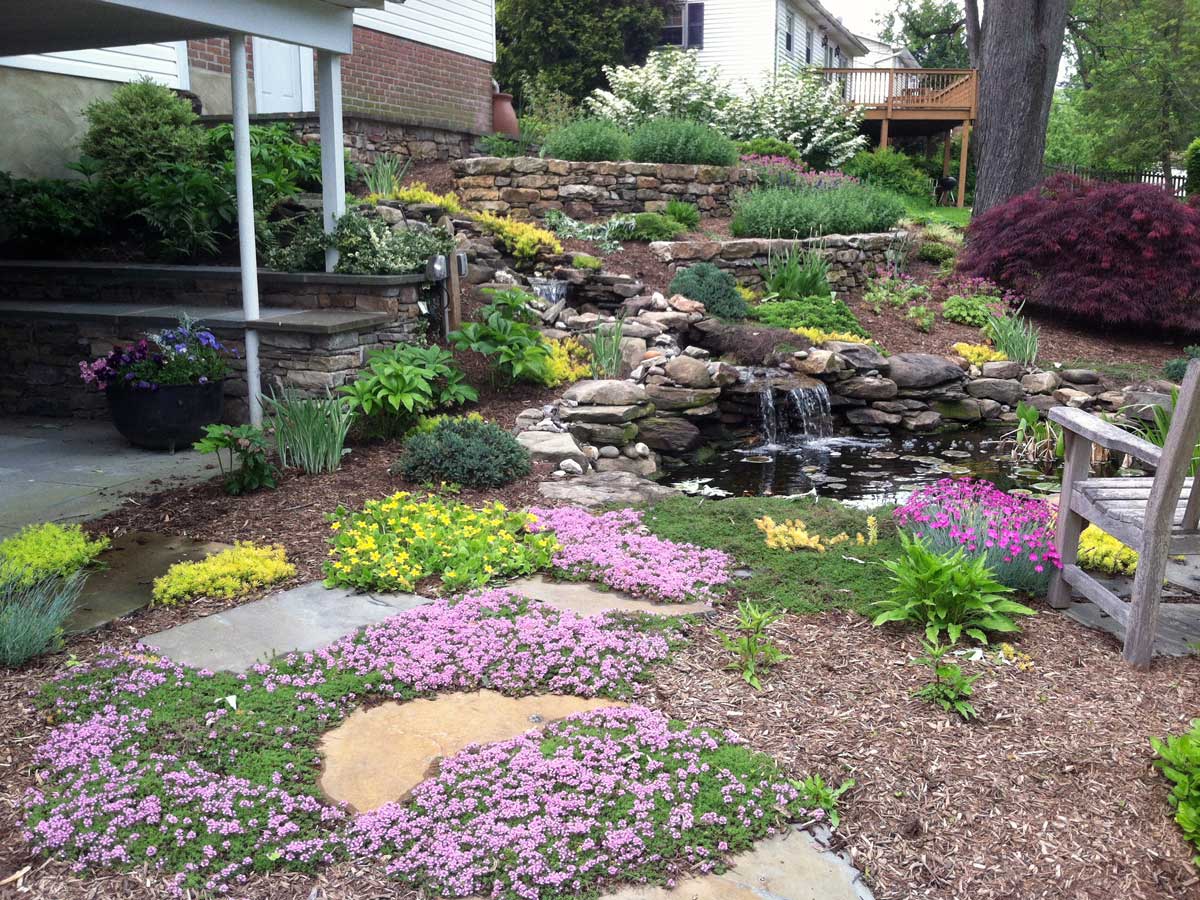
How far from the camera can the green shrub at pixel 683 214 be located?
39.3 feet

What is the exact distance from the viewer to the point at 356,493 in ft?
17.8

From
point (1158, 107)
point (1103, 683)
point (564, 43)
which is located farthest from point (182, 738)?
point (1158, 107)

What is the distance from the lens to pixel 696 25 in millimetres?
24344

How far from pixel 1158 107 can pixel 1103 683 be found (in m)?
31.6

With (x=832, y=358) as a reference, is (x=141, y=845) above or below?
below

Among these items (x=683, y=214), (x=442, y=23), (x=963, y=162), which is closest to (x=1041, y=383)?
(x=683, y=214)

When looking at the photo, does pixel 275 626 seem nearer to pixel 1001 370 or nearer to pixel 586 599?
pixel 586 599

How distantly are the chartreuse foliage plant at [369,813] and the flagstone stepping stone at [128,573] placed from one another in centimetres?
47

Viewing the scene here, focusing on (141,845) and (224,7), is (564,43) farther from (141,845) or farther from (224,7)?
(141,845)

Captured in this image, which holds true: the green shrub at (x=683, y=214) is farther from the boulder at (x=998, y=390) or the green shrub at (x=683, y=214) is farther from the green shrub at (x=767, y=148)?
the boulder at (x=998, y=390)

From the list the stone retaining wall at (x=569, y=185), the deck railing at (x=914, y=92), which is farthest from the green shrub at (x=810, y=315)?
the deck railing at (x=914, y=92)

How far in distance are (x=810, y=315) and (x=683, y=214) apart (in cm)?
261

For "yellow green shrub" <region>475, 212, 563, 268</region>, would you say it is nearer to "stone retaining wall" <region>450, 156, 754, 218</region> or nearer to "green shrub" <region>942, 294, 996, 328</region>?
"stone retaining wall" <region>450, 156, 754, 218</region>

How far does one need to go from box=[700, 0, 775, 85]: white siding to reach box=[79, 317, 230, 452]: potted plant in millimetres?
20075
